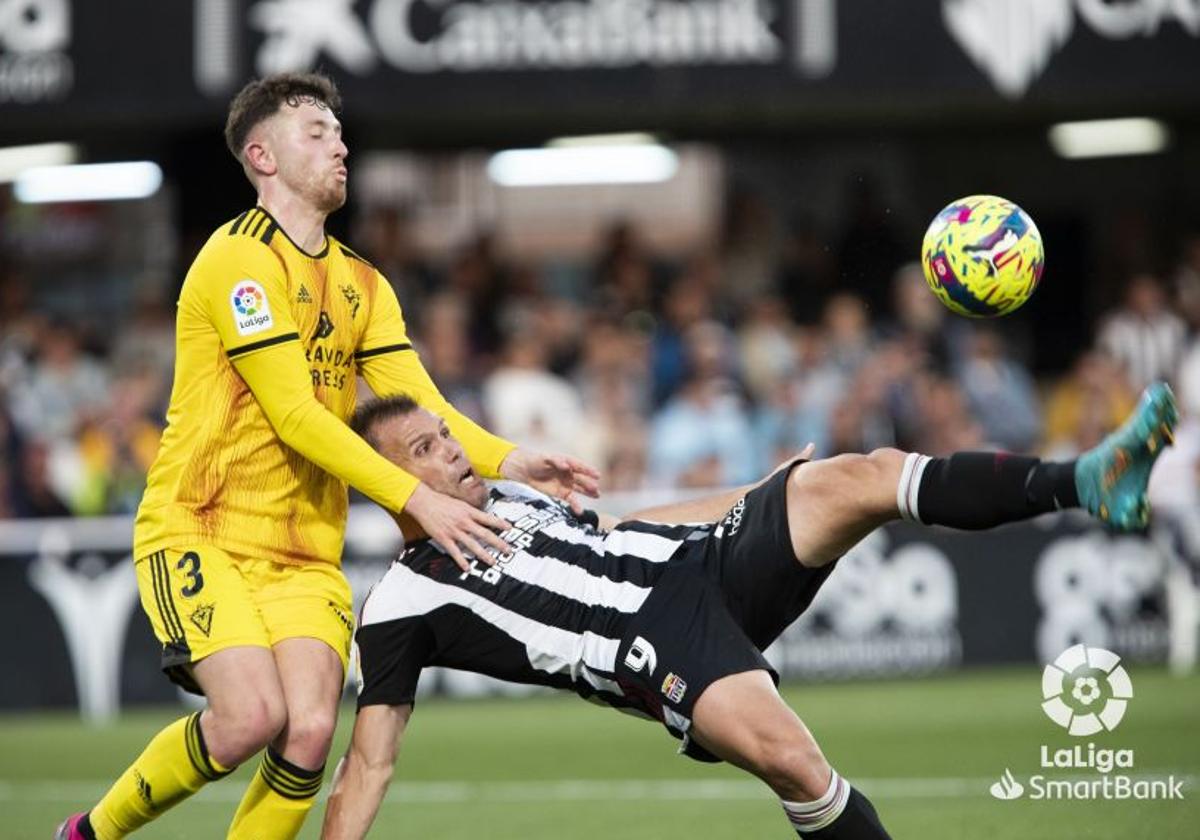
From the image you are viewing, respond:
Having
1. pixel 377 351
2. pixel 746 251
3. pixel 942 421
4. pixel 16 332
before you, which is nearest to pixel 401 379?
pixel 377 351

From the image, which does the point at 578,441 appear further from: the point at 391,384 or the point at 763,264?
the point at 391,384

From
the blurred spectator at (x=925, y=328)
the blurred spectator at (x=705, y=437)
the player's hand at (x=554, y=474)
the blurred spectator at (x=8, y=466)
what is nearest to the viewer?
the player's hand at (x=554, y=474)

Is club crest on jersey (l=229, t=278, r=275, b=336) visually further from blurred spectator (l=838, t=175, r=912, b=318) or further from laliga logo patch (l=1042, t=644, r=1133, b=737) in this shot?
blurred spectator (l=838, t=175, r=912, b=318)

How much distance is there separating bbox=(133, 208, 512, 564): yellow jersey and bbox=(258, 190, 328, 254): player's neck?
3 centimetres

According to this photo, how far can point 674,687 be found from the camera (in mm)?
5547

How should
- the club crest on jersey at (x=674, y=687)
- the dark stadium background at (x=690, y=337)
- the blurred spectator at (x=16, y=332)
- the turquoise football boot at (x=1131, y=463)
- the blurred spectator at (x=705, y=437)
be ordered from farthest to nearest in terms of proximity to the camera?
the blurred spectator at (x=16, y=332)
the blurred spectator at (x=705, y=437)
the dark stadium background at (x=690, y=337)
the club crest on jersey at (x=674, y=687)
the turquoise football boot at (x=1131, y=463)

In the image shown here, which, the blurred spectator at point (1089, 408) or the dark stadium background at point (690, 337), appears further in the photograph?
the blurred spectator at point (1089, 408)

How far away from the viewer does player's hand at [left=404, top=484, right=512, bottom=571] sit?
570cm

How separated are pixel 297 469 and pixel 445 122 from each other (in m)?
10.3

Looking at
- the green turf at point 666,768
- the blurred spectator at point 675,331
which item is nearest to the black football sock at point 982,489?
the green turf at point 666,768

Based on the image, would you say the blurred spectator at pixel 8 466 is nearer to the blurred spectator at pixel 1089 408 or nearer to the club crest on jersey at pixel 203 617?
the blurred spectator at pixel 1089 408

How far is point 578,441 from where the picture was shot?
43.8ft

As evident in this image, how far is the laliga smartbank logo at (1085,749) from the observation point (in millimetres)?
8002

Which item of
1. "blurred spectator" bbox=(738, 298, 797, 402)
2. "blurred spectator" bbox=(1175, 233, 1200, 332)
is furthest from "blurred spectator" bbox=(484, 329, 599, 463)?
"blurred spectator" bbox=(1175, 233, 1200, 332)
